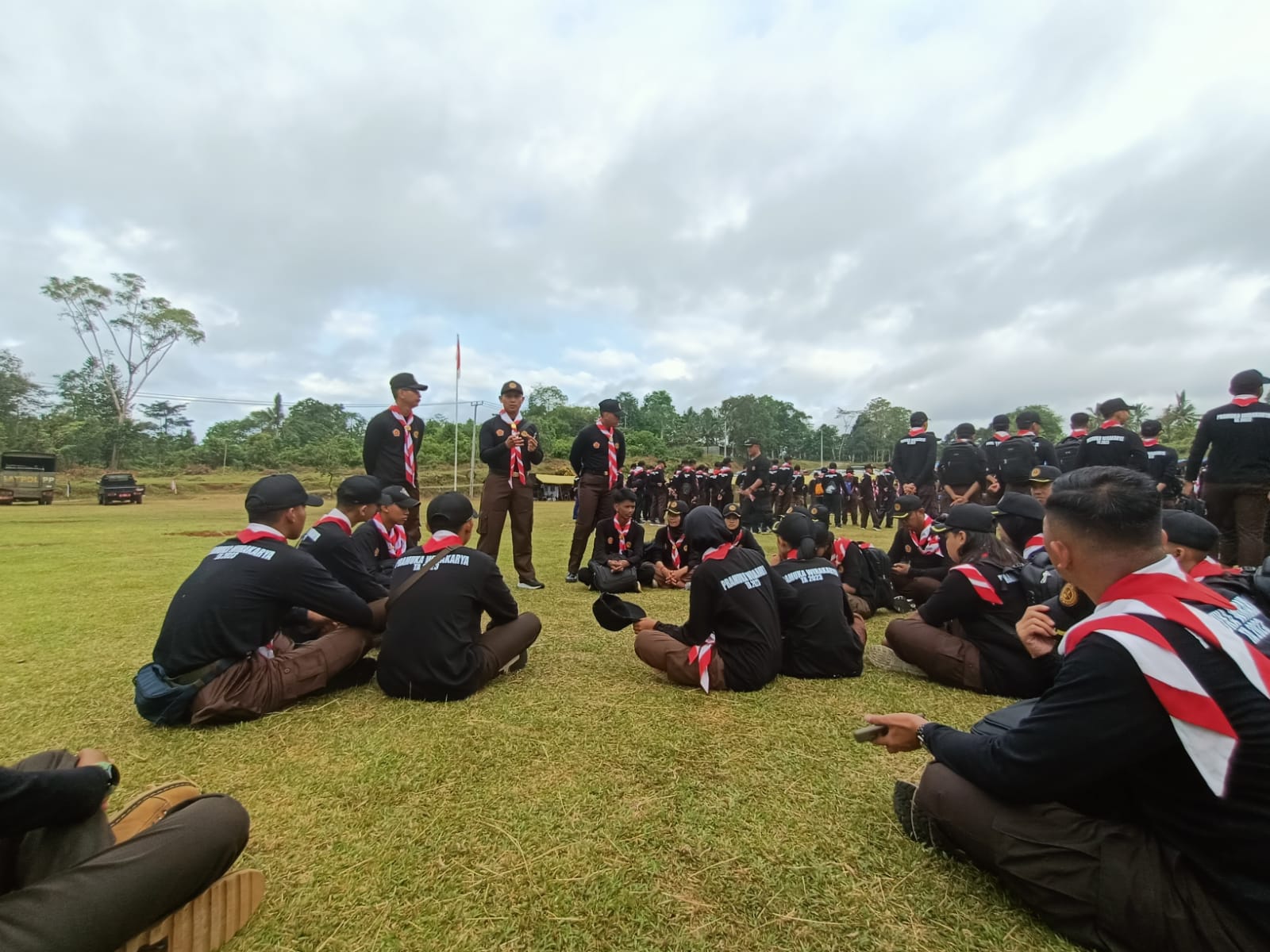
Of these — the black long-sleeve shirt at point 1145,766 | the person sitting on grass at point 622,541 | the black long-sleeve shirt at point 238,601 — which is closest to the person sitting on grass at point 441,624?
the black long-sleeve shirt at point 238,601

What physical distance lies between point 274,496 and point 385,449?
10.3 ft

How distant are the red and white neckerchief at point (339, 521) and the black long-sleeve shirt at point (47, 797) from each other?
2906 millimetres

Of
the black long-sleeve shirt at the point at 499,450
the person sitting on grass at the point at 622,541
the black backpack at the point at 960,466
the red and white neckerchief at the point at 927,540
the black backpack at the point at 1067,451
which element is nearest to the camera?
the red and white neckerchief at the point at 927,540

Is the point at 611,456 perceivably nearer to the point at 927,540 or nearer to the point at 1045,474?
the point at 927,540

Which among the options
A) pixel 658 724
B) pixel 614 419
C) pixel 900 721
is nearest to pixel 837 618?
pixel 658 724

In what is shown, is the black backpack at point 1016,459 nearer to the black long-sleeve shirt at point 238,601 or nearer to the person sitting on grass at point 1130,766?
the person sitting on grass at point 1130,766

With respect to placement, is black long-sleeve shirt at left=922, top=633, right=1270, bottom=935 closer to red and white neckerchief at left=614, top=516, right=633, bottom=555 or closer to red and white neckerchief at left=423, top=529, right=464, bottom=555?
red and white neckerchief at left=423, top=529, right=464, bottom=555

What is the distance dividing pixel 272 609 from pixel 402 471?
134 inches

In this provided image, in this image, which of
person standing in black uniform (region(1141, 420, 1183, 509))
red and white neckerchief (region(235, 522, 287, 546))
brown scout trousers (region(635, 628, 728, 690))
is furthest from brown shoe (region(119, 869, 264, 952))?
person standing in black uniform (region(1141, 420, 1183, 509))

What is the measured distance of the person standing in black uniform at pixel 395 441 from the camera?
641 cm

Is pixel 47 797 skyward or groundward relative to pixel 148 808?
skyward

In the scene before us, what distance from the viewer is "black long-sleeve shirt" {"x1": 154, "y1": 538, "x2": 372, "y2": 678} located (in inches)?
120

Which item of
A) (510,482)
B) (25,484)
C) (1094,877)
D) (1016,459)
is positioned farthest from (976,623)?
(25,484)

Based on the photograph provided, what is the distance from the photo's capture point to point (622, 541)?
287 inches
